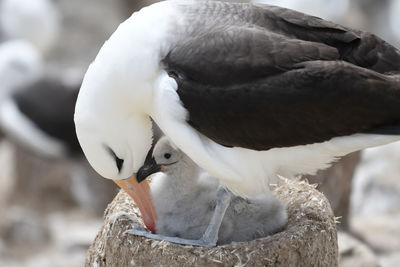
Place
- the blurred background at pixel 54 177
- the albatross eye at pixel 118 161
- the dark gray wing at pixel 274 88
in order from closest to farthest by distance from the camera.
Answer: the dark gray wing at pixel 274 88 → the albatross eye at pixel 118 161 → the blurred background at pixel 54 177

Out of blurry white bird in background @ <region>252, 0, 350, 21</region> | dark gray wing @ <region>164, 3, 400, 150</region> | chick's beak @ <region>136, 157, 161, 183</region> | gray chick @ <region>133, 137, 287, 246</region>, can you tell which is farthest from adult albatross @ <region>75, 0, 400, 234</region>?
blurry white bird in background @ <region>252, 0, 350, 21</region>

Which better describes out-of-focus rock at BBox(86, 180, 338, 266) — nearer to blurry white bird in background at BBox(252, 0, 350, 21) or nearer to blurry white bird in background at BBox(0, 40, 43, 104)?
blurry white bird in background at BBox(0, 40, 43, 104)

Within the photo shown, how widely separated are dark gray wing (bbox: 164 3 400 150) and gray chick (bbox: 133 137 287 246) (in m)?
0.52

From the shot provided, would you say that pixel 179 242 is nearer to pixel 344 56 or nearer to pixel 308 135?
pixel 308 135

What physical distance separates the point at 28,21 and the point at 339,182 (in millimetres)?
8109

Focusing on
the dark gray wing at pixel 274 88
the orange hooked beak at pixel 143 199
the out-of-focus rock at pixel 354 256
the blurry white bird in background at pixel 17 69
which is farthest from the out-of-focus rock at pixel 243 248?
the blurry white bird in background at pixel 17 69

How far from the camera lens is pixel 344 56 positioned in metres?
3.71

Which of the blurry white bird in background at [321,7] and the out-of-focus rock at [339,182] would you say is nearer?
the out-of-focus rock at [339,182]

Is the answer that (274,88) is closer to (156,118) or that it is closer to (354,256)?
(156,118)

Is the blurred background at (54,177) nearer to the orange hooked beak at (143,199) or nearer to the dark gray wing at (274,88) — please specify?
the orange hooked beak at (143,199)

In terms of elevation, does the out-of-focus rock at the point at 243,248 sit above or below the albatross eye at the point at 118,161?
below

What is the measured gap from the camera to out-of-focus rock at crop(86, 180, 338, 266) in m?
3.70

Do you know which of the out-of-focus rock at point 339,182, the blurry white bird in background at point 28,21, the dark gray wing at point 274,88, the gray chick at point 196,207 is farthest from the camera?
the blurry white bird in background at point 28,21

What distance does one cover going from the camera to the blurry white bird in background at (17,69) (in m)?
9.85
